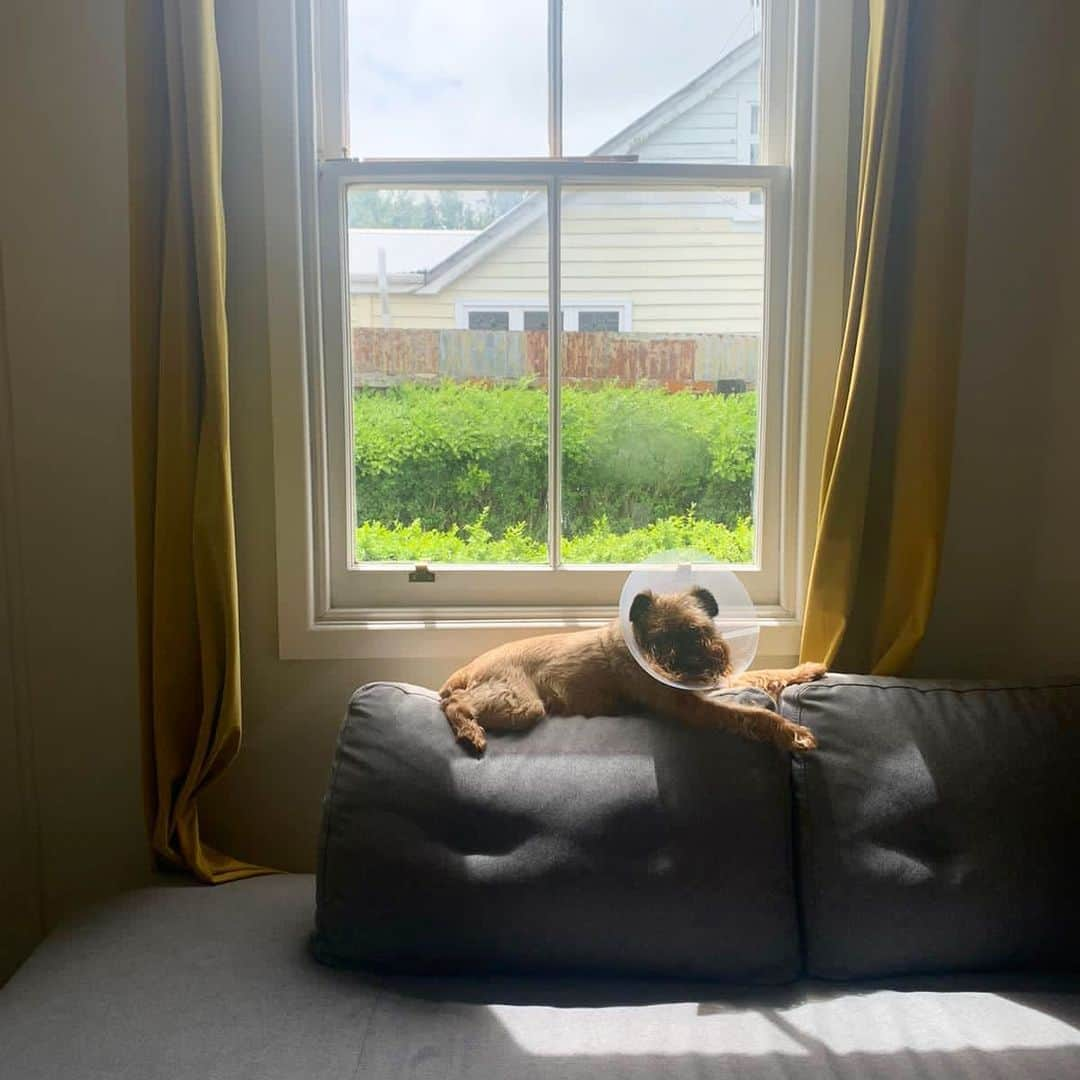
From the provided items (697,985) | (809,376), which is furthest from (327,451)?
(697,985)

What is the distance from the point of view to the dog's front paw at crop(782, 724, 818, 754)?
4.34 feet

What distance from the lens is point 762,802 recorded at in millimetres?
1288

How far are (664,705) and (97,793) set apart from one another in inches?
42.1

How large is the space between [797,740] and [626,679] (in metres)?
0.27

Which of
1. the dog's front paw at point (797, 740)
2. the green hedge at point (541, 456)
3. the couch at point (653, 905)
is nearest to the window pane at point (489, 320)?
the green hedge at point (541, 456)

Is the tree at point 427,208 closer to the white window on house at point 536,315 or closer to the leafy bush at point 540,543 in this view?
the white window on house at point 536,315

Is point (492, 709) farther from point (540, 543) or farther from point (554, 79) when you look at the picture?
point (554, 79)

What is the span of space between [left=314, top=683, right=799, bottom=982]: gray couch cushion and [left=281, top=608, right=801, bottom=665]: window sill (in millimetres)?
319

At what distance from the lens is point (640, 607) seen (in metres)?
1.32

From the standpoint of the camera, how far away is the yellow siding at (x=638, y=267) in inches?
64.4

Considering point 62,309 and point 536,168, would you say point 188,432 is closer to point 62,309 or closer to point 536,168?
point 62,309

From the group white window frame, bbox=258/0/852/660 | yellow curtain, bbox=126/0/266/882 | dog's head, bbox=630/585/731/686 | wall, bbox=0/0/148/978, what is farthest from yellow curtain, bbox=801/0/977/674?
wall, bbox=0/0/148/978

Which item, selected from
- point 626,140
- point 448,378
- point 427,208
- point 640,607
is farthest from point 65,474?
point 626,140

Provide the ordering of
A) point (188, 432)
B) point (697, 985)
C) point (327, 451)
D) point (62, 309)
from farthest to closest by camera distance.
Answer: point (327, 451), point (62, 309), point (188, 432), point (697, 985)
